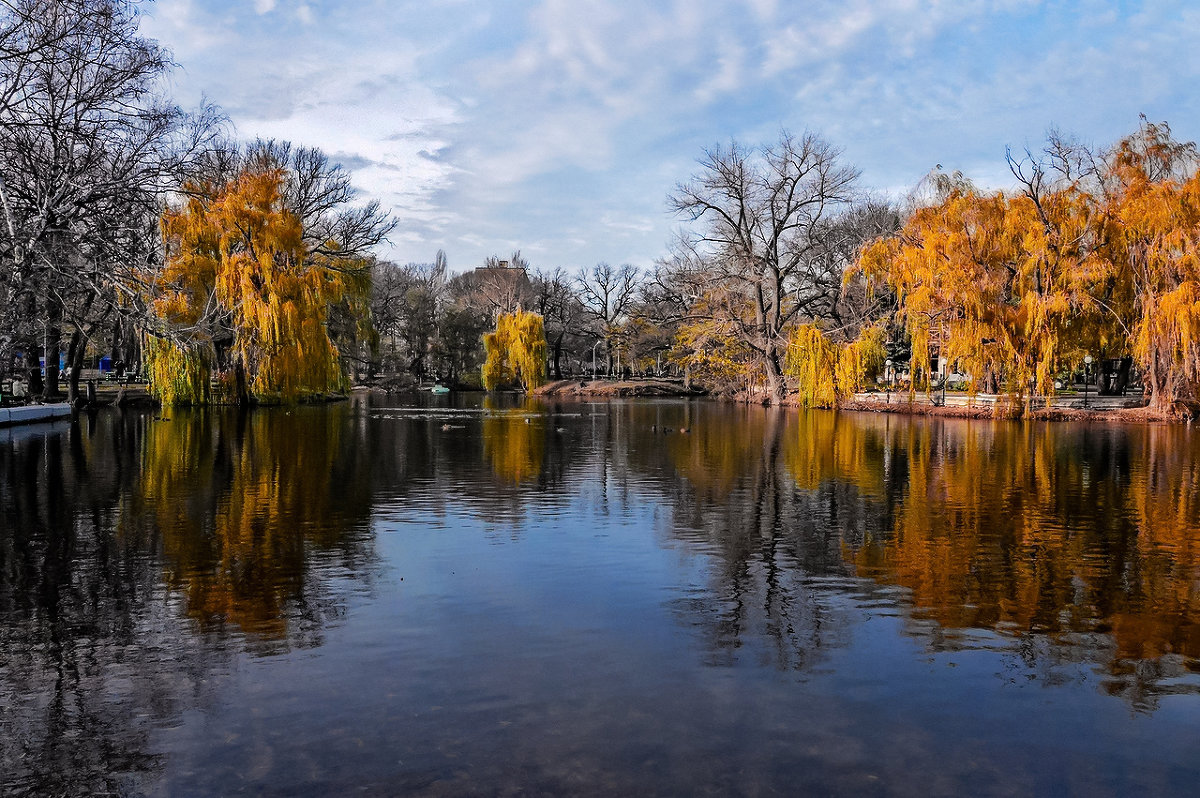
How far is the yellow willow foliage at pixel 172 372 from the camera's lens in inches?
1483

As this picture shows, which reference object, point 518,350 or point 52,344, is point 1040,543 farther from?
point 518,350

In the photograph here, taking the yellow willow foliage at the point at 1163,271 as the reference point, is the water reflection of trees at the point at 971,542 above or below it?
below

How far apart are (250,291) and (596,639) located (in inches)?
1314

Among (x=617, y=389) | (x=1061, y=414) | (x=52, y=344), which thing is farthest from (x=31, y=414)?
(x=617, y=389)

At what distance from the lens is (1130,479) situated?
17.2 m

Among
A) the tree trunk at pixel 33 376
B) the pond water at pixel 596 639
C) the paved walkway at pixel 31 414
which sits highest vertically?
the tree trunk at pixel 33 376

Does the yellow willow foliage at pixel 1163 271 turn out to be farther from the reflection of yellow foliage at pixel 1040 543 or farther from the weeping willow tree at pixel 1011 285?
the reflection of yellow foliage at pixel 1040 543

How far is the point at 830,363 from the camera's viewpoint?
149 feet

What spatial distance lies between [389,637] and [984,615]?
4.94 meters

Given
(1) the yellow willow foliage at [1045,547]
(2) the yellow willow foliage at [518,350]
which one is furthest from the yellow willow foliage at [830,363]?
(2) the yellow willow foliage at [518,350]

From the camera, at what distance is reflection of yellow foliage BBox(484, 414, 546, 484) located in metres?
18.5

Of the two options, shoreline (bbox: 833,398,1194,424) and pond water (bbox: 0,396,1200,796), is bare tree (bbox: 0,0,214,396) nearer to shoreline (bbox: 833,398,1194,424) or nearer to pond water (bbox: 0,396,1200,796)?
pond water (bbox: 0,396,1200,796)

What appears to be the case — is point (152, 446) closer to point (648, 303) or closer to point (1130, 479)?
point (1130, 479)

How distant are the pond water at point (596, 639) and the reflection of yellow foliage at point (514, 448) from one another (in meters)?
2.71
